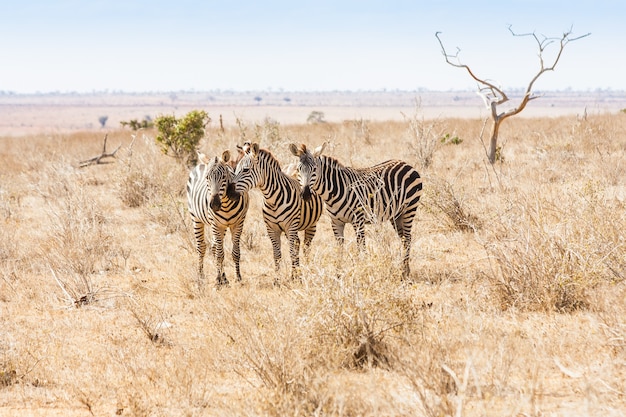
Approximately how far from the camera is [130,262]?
30.1ft

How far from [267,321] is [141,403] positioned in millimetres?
1198

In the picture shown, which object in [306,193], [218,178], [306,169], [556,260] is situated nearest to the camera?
[556,260]

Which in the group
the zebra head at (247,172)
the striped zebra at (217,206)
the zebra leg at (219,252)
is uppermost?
the zebra head at (247,172)

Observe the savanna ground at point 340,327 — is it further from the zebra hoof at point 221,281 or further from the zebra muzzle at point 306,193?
the zebra muzzle at point 306,193

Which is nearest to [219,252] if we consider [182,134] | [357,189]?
[357,189]

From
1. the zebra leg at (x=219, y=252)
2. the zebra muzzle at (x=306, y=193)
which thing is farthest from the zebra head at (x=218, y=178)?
the zebra muzzle at (x=306, y=193)

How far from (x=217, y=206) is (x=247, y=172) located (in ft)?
1.82

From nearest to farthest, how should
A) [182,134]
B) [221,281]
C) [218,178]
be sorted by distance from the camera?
[218,178] < [221,281] < [182,134]

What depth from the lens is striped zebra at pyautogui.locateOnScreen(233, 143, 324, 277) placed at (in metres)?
7.13

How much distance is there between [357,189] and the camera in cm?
740

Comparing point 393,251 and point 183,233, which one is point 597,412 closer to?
point 393,251

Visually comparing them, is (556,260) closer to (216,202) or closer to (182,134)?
(216,202)

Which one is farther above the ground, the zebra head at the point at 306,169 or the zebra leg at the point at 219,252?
the zebra head at the point at 306,169

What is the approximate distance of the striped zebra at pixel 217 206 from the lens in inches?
282
